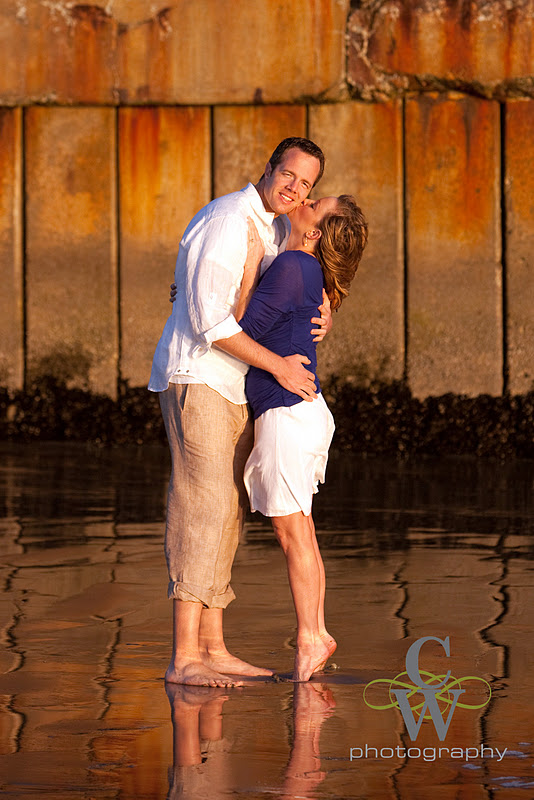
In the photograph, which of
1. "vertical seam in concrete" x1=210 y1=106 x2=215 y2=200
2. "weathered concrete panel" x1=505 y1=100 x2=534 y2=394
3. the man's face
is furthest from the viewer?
"vertical seam in concrete" x1=210 y1=106 x2=215 y2=200

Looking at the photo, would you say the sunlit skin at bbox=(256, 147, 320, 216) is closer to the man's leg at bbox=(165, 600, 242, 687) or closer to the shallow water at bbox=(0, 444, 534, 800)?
the man's leg at bbox=(165, 600, 242, 687)

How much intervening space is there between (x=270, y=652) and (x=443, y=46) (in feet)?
15.5

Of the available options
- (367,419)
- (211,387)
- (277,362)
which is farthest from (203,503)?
(367,419)

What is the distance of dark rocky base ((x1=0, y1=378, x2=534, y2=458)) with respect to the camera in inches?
326

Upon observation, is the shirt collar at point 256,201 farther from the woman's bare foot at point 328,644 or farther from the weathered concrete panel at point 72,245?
the weathered concrete panel at point 72,245

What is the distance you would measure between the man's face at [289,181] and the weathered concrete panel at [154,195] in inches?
168

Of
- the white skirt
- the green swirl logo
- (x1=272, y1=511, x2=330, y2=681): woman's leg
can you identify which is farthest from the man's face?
the green swirl logo

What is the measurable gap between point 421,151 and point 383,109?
317 mm

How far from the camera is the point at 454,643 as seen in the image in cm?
430

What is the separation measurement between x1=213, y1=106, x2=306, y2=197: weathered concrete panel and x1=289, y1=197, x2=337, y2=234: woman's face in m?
4.14

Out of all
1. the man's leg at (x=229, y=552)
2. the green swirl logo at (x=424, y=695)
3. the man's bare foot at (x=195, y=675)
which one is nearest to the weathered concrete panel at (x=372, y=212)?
the man's leg at (x=229, y=552)

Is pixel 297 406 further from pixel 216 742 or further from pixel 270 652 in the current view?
pixel 216 742

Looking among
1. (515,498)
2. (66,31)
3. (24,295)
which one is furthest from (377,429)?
(66,31)

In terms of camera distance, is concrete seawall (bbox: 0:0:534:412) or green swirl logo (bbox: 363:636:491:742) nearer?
green swirl logo (bbox: 363:636:491:742)
